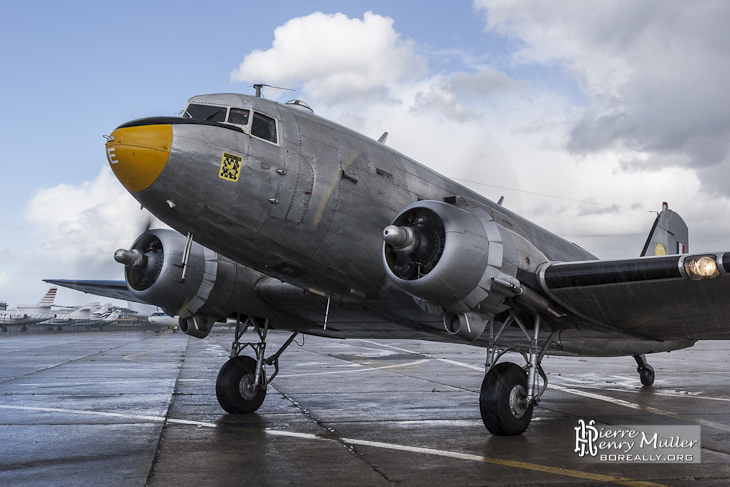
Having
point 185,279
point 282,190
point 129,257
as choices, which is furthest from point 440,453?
point 129,257

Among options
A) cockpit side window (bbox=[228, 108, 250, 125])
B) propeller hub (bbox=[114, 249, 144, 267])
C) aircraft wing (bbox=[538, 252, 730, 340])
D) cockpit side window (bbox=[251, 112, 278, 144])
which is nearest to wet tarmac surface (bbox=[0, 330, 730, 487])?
aircraft wing (bbox=[538, 252, 730, 340])

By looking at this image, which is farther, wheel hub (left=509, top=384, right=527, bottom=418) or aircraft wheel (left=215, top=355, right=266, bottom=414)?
aircraft wheel (left=215, top=355, right=266, bottom=414)

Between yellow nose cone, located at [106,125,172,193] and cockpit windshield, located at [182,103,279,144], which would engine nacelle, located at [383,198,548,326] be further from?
yellow nose cone, located at [106,125,172,193]

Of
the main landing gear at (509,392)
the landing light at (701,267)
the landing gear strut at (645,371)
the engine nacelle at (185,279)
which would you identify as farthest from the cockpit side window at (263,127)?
the landing gear strut at (645,371)

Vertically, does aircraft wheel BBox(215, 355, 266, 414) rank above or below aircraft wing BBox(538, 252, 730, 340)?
below

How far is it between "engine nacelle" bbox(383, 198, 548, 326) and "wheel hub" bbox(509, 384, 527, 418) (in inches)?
44.3

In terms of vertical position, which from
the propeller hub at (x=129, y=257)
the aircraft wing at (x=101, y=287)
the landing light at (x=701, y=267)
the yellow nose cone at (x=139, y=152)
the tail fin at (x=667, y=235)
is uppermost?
the tail fin at (x=667, y=235)

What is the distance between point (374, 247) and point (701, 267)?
4.37 metres

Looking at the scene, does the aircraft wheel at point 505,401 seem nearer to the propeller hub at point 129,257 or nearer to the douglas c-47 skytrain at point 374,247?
the douglas c-47 skytrain at point 374,247

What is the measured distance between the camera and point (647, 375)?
55.5ft

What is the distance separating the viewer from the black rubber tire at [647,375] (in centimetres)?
1684

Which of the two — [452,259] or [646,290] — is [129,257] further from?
[646,290]

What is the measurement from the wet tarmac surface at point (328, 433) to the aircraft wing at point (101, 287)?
2339 mm

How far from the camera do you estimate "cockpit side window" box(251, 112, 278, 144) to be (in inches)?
323
